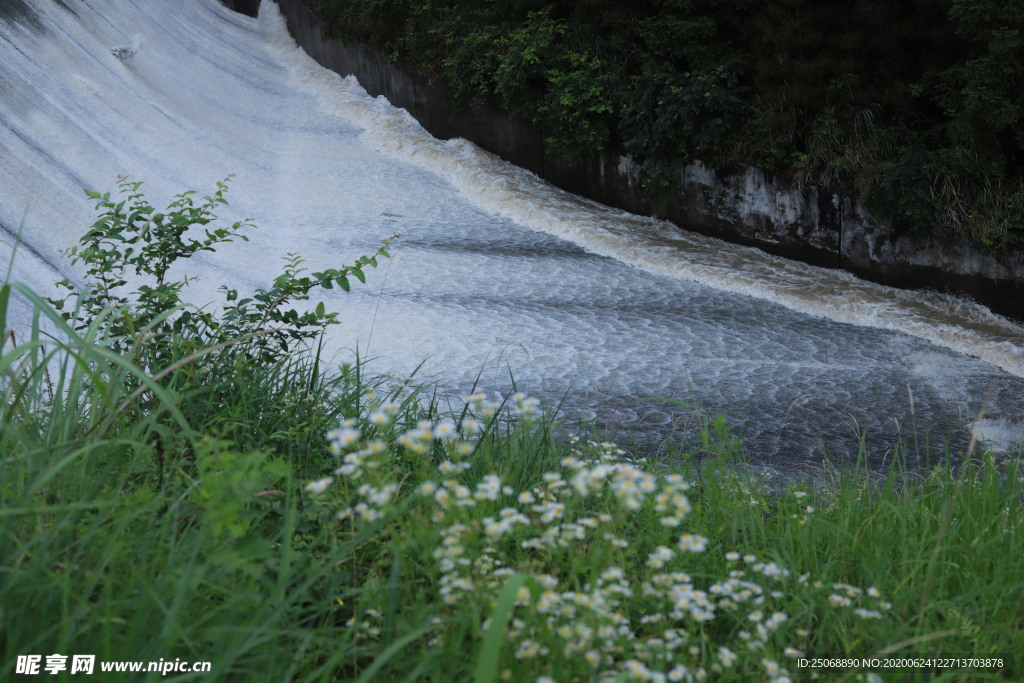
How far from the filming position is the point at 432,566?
2.04 m

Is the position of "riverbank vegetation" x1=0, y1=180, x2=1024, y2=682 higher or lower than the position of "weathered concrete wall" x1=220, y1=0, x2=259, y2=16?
lower

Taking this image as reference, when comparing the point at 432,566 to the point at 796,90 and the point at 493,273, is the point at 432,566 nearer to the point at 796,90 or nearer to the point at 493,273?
the point at 493,273

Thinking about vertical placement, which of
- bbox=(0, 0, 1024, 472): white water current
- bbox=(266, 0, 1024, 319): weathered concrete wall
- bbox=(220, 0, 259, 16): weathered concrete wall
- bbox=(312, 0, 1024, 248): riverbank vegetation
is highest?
bbox=(220, 0, 259, 16): weathered concrete wall

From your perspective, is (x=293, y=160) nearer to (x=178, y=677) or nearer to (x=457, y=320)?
(x=457, y=320)

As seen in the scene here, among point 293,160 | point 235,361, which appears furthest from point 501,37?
point 235,361

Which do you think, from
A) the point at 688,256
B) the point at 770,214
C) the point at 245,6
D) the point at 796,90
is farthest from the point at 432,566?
the point at 245,6

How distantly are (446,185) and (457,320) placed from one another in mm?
3872

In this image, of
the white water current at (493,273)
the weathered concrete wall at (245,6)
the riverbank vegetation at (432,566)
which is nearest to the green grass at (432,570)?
the riverbank vegetation at (432,566)

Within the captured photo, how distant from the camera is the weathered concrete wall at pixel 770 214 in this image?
656 centimetres

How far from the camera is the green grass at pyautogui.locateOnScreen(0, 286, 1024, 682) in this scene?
169 cm

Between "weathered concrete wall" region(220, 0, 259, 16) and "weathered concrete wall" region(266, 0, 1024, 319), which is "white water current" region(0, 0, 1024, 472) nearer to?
"weathered concrete wall" region(266, 0, 1024, 319)

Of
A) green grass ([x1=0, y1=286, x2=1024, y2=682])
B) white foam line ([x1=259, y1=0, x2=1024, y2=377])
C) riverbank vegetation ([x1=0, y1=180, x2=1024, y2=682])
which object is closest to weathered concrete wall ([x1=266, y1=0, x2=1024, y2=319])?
white foam line ([x1=259, y1=0, x2=1024, y2=377])

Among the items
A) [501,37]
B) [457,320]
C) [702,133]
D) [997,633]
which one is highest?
[501,37]

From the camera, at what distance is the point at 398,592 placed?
2064 millimetres
